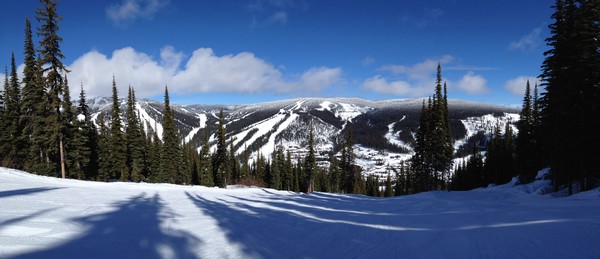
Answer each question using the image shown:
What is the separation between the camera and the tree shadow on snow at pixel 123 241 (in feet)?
13.9

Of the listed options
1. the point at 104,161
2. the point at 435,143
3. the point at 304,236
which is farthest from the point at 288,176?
the point at 304,236

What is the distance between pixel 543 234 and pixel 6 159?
4968 cm

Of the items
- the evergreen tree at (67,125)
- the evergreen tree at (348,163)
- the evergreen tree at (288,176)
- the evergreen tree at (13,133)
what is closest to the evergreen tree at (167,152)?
the evergreen tree at (67,125)

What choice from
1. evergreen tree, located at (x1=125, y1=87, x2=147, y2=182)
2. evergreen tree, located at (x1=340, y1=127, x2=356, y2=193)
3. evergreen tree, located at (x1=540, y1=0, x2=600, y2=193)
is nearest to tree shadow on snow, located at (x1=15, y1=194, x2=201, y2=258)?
evergreen tree, located at (x1=540, y1=0, x2=600, y2=193)

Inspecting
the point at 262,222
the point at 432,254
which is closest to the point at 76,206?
the point at 262,222

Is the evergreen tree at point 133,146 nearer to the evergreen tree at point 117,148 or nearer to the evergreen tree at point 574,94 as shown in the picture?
the evergreen tree at point 117,148

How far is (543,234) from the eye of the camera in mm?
5664

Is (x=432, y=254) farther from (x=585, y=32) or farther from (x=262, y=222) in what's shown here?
(x=585, y=32)

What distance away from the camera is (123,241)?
16.2ft

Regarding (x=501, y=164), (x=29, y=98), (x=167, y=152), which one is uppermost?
(x=29, y=98)

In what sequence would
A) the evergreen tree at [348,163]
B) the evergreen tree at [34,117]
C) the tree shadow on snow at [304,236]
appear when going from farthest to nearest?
the evergreen tree at [348,163]
the evergreen tree at [34,117]
the tree shadow on snow at [304,236]

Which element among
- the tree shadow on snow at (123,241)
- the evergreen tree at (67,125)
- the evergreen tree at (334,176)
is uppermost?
the evergreen tree at (67,125)

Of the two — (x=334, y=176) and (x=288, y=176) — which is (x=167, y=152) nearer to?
(x=288, y=176)

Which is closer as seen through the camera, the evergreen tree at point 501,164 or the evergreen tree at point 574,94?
the evergreen tree at point 574,94
